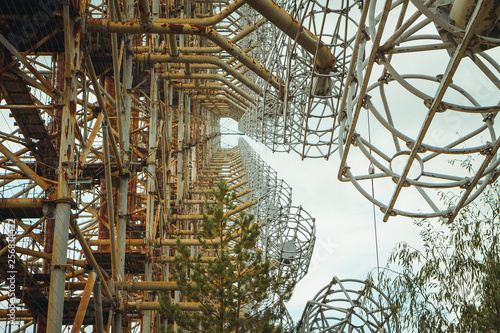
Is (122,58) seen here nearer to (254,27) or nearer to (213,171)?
(254,27)

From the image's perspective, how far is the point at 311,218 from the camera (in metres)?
12.9

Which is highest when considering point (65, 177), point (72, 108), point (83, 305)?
point (72, 108)

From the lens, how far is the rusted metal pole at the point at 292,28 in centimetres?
808

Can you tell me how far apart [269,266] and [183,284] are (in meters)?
1.62

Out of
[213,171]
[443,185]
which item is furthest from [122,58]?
[213,171]

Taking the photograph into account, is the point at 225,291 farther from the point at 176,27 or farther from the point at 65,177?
the point at 176,27

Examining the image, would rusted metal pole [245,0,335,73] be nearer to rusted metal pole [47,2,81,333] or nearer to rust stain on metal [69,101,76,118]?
rusted metal pole [47,2,81,333]

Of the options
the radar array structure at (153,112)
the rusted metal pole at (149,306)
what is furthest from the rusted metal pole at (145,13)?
the rusted metal pole at (149,306)

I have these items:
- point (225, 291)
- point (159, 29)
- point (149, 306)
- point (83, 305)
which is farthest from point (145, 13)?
point (149, 306)

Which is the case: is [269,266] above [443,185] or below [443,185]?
above

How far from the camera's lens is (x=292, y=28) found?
8375 millimetres

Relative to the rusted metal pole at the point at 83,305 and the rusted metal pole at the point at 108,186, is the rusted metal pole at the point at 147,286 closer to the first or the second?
the rusted metal pole at the point at 108,186

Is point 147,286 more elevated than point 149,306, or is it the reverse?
point 147,286

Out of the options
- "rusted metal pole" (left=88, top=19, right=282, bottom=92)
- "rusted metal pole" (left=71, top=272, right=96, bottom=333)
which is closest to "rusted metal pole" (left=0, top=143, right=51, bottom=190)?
"rusted metal pole" (left=71, top=272, right=96, bottom=333)
